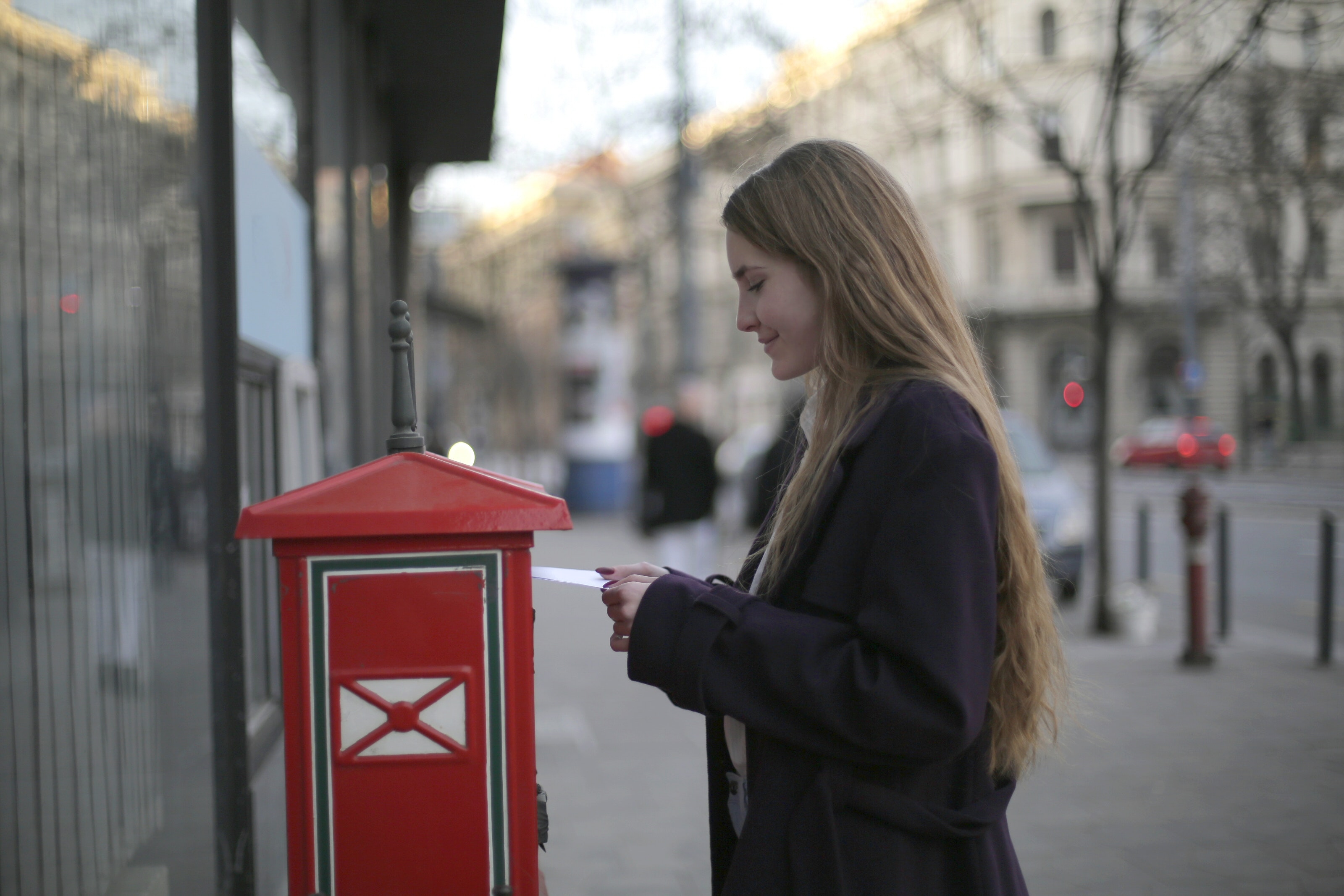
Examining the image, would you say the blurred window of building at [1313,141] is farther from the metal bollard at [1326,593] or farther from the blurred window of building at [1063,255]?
the blurred window of building at [1063,255]

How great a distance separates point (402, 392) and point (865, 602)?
2.50 ft

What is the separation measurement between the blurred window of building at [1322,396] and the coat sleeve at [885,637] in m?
15.0

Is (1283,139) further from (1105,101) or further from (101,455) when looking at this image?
(101,455)

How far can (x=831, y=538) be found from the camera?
166 centimetres

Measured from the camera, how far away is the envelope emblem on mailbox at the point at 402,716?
1666mm

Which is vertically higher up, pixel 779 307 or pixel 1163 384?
pixel 1163 384

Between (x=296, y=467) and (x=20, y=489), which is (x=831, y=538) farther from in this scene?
(x=296, y=467)

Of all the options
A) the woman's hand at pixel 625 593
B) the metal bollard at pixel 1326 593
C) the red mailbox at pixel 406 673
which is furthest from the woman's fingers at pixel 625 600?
the metal bollard at pixel 1326 593

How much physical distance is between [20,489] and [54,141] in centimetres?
57

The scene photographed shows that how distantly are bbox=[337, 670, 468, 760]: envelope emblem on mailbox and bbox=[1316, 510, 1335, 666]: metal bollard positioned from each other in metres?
7.39

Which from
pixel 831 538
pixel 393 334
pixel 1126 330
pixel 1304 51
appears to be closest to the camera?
pixel 831 538

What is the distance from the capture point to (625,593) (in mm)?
1722

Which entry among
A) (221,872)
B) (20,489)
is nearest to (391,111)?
(221,872)

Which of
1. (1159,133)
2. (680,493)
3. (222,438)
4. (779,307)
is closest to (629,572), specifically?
(779,307)
